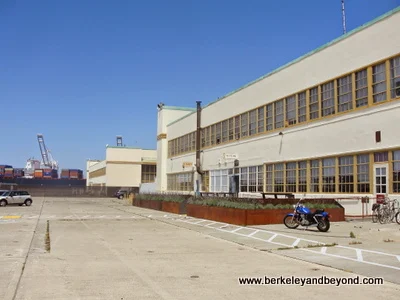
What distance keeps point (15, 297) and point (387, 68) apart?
2019 cm

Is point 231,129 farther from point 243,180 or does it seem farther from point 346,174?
point 346,174

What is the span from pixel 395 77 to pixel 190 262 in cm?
1541

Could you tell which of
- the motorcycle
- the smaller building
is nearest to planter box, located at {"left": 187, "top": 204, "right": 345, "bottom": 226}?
the motorcycle

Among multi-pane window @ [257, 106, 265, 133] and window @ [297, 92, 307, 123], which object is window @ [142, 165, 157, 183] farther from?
window @ [297, 92, 307, 123]

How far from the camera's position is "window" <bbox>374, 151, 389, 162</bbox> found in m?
22.3

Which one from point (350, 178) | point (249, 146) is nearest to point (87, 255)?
point (350, 178)

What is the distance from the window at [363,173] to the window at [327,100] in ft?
12.6

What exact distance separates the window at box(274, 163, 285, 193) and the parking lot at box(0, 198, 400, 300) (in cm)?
1231

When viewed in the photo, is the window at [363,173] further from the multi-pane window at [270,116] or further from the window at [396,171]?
the multi-pane window at [270,116]

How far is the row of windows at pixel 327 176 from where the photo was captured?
2233 cm

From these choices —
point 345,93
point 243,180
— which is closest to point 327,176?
point 345,93

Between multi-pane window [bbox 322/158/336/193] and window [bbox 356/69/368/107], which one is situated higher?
window [bbox 356/69/368/107]

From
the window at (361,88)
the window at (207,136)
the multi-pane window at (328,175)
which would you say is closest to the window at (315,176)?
the multi-pane window at (328,175)

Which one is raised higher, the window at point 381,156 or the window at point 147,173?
the window at point 147,173
